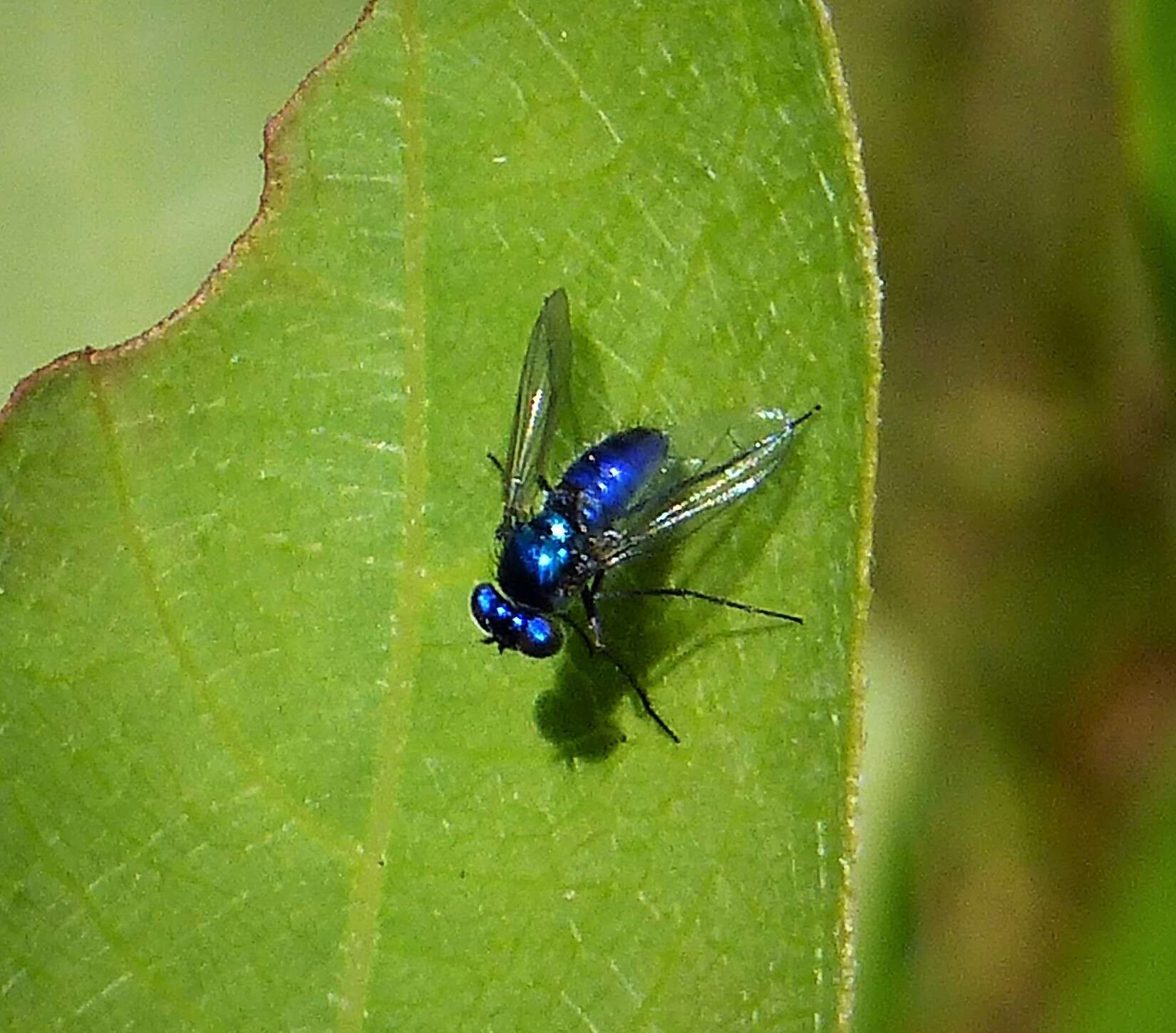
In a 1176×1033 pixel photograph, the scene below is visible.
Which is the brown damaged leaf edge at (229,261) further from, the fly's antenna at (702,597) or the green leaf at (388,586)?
the fly's antenna at (702,597)

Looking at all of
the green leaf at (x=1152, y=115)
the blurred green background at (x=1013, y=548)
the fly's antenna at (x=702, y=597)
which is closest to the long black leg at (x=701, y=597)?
the fly's antenna at (x=702, y=597)

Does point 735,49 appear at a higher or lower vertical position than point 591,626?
higher

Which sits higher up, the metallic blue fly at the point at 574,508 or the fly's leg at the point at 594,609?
the metallic blue fly at the point at 574,508

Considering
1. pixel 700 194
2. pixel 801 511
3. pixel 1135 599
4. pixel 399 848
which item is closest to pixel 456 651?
pixel 399 848

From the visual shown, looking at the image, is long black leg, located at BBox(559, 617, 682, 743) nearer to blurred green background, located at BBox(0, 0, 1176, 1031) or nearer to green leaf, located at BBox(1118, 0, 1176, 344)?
green leaf, located at BBox(1118, 0, 1176, 344)

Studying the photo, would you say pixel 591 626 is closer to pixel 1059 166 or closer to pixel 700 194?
pixel 700 194

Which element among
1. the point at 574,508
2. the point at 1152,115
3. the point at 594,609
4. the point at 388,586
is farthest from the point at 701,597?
the point at 1152,115

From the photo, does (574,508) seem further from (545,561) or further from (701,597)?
(701,597)
